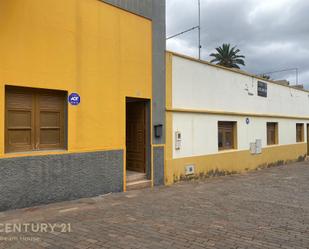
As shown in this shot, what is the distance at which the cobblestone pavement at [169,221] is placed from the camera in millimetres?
4047

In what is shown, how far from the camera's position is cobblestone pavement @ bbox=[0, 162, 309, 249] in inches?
159

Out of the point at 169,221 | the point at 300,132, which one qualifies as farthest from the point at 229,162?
the point at 300,132

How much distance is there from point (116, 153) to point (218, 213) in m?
3.17

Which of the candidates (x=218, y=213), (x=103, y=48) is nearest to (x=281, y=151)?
(x=218, y=213)

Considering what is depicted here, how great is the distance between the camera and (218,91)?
10.7 metres

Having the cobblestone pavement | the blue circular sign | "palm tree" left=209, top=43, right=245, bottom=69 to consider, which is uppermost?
"palm tree" left=209, top=43, right=245, bottom=69

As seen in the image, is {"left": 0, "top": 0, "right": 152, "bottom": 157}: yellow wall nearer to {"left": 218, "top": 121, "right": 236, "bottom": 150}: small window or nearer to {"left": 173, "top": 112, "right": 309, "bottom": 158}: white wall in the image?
{"left": 173, "top": 112, "right": 309, "bottom": 158}: white wall

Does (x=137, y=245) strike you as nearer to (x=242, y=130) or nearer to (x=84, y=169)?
(x=84, y=169)

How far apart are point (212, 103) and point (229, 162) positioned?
9.03ft

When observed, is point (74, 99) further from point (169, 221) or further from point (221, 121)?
point (221, 121)

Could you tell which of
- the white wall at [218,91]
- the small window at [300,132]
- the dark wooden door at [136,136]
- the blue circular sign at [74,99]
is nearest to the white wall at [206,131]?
the white wall at [218,91]

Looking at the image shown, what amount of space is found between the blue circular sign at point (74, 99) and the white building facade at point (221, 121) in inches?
126

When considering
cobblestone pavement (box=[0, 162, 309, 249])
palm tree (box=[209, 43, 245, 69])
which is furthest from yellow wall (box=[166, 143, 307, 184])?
palm tree (box=[209, 43, 245, 69])

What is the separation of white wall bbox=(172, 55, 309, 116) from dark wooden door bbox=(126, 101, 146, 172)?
1257 millimetres
